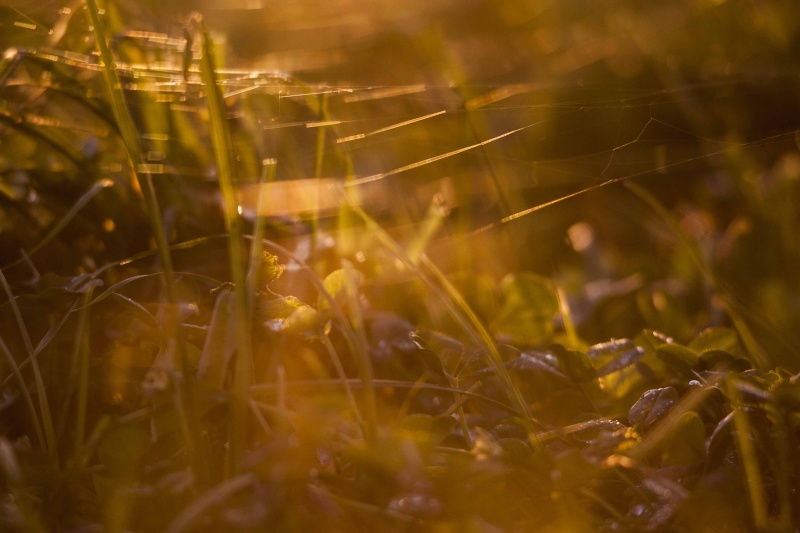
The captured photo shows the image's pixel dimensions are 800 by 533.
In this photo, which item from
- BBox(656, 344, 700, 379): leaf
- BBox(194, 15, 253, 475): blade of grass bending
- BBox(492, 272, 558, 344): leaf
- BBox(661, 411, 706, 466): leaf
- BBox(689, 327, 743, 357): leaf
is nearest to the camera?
BBox(194, 15, 253, 475): blade of grass bending

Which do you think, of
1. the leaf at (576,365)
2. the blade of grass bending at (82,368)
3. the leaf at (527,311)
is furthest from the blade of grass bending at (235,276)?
the leaf at (527,311)

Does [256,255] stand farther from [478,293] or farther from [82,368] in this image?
[478,293]

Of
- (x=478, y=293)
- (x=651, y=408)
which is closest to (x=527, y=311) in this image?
(x=478, y=293)

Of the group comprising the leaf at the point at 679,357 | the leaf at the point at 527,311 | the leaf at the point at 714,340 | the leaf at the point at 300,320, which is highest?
the leaf at the point at 300,320

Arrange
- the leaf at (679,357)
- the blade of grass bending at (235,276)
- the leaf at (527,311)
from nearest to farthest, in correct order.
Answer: the blade of grass bending at (235,276), the leaf at (679,357), the leaf at (527,311)

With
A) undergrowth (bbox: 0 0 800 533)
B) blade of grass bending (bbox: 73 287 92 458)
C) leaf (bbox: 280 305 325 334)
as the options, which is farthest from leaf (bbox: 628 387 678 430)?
blade of grass bending (bbox: 73 287 92 458)

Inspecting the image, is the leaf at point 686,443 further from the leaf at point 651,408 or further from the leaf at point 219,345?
the leaf at point 219,345

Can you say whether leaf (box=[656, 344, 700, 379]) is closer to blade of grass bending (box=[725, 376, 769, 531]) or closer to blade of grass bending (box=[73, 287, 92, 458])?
blade of grass bending (box=[725, 376, 769, 531])
